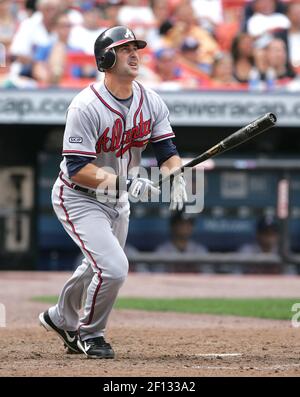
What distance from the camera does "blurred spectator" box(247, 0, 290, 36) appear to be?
12672 millimetres

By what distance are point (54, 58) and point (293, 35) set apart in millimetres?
3262

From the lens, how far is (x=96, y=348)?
5.34m

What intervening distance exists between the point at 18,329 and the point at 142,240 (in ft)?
16.8

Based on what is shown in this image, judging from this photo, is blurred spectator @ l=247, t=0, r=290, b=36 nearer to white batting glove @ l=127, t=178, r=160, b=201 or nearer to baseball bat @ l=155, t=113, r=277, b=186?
baseball bat @ l=155, t=113, r=277, b=186

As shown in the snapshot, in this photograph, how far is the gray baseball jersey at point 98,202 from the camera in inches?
204

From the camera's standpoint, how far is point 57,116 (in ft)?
37.0

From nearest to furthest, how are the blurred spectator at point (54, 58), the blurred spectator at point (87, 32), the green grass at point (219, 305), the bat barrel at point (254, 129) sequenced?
the bat barrel at point (254, 129) → the green grass at point (219, 305) → the blurred spectator at point (54, 58) → the blurred spectator at point (87, 32)

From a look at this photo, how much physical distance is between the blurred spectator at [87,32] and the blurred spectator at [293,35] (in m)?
2.39

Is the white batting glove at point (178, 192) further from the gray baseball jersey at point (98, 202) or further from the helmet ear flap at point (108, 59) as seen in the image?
the helmet ear flap at point (108, 59)

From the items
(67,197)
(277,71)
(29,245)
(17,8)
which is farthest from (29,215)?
(67,197)

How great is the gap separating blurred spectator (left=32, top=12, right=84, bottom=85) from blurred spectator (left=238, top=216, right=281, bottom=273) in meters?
3.06

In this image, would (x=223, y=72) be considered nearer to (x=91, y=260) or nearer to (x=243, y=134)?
(x=243, y=134)

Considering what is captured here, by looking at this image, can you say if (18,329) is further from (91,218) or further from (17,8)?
(17,8)

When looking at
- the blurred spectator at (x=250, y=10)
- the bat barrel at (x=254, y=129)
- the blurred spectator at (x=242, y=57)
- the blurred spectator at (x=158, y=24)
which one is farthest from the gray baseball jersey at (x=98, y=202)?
the blurred spectator at (x=250, y=10)
